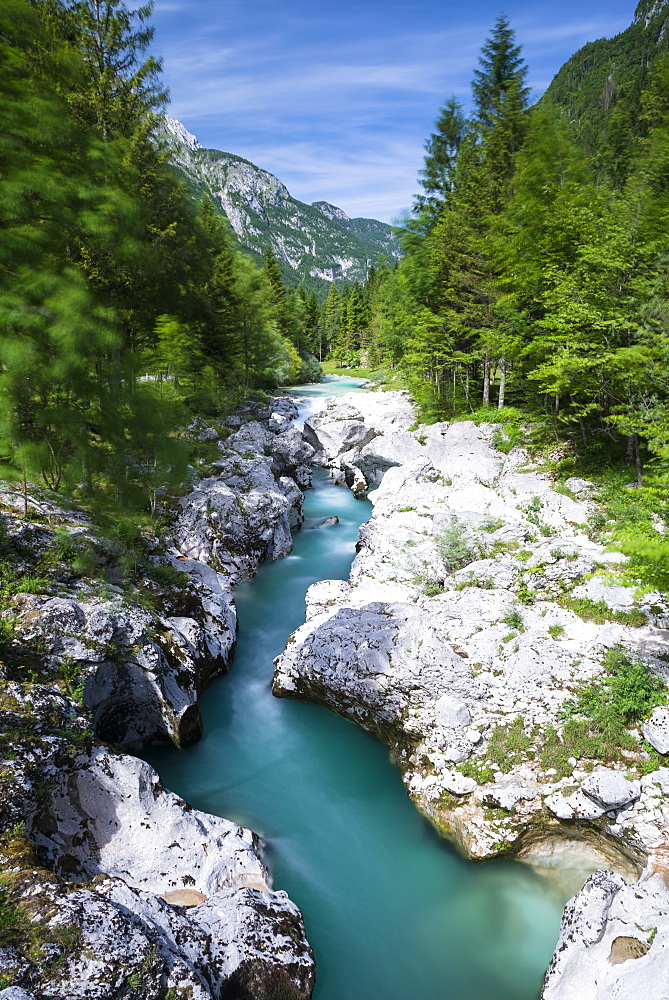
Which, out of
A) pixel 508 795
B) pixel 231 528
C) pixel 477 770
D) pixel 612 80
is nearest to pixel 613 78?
pixel 612 80

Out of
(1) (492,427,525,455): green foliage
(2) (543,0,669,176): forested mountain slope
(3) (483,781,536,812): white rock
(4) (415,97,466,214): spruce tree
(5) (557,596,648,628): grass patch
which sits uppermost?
(2) (543,0,669,176): forested mountain slope

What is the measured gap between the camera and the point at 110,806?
257 inches

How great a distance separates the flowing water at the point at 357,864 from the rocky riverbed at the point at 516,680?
0.46m

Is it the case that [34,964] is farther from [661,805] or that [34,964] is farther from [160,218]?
[160,218]

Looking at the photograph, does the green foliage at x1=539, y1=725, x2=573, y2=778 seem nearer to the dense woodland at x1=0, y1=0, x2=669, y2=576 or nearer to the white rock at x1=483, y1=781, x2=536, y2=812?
the white rock at x1=483, y1=781, x2=536, y2=812

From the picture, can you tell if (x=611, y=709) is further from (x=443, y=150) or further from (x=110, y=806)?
(x=443, y=150)

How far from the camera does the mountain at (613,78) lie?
58594 mm

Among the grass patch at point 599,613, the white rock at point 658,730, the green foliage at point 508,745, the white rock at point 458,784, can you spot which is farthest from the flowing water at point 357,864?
the grass patch at point 599,613

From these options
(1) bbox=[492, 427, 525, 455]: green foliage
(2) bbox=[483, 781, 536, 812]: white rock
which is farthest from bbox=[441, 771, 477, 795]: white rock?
(1) bbox=[492, 427, 525, 455]: green foliage

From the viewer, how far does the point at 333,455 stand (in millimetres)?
28234

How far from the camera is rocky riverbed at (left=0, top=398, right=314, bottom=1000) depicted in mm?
4141

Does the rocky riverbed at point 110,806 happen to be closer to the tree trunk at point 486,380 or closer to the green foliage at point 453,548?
the green foliage at point 453,548

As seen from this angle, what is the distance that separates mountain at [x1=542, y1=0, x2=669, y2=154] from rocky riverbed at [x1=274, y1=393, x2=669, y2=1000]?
4898 centimetres

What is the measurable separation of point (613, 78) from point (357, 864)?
154381 mm
